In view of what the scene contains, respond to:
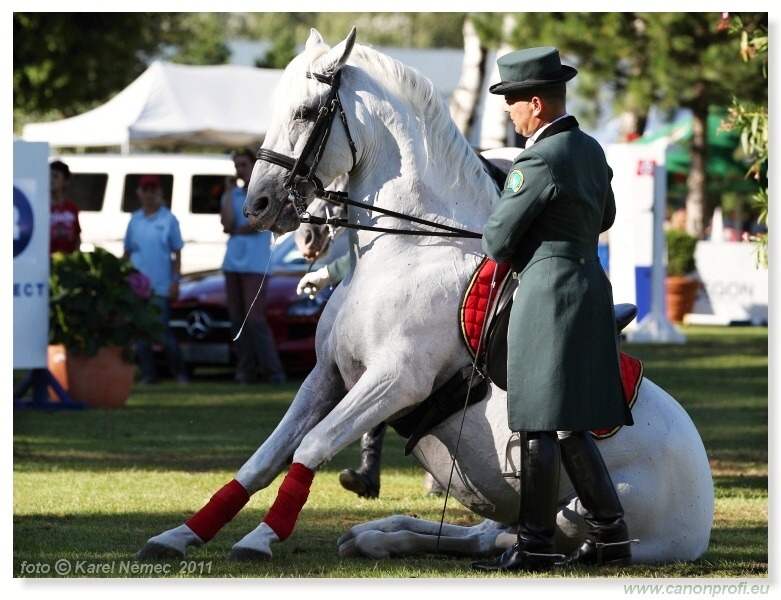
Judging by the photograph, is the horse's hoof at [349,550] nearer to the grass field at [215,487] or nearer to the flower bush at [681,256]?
the grass field at [215,487]

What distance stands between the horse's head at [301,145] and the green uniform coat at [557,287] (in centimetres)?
85

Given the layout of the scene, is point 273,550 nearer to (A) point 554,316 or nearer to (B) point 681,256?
(A) point 554,316

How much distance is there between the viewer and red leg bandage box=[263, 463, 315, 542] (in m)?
6.07

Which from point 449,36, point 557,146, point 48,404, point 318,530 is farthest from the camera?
point 449,36

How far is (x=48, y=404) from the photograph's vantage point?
13.1 m

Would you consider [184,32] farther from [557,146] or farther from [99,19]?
[557,146]

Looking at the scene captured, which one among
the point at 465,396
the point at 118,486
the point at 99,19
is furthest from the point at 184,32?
the point at 465,396

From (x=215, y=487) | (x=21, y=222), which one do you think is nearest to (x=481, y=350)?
(x=215, y=487)

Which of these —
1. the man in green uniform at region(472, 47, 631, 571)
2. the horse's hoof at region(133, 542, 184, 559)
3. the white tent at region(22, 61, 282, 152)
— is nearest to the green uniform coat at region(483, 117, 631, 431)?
the man in green uniform at region(472, 47, 631, 571)

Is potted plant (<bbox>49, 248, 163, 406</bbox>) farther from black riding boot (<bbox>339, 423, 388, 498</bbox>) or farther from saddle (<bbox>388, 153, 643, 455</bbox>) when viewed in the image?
saddle (<bbox>388, 153, 643, 455</bbox>)

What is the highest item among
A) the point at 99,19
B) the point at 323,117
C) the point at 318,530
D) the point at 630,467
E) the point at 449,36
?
the point at 449,36

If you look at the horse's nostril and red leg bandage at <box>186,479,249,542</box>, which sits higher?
the horse's nostril

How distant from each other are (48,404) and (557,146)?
332 inches

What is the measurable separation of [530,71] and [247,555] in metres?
2.32
